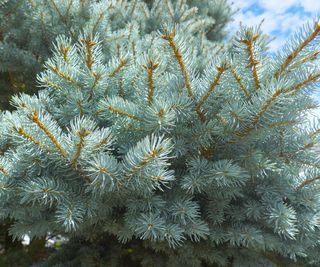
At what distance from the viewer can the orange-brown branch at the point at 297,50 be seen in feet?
2.72

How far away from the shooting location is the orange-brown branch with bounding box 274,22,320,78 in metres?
0.83

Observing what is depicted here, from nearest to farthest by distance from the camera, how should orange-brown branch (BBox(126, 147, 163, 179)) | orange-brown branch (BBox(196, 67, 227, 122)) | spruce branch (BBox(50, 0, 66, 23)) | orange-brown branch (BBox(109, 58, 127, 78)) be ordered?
orange-brown branch (BBox(126, 147, 163, 179)) < orange-brown branch (BBox(196, 67, 227, 122)) < orange-brown branch (BBox(109, 58, 127, 78)) < spruce branch (BBox(50, 0, 66, 23))

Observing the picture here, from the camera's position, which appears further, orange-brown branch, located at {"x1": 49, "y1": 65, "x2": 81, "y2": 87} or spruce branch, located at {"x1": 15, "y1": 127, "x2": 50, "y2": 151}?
orange-brown branch, located at {"x1": 49, "y1": 65, "x2": 81, "y2": 87}

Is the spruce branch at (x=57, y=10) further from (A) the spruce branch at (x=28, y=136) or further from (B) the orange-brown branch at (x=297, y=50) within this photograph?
(B) the orange-brown branch at (x=297, y=50)

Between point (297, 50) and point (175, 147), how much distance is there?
1.37 feet

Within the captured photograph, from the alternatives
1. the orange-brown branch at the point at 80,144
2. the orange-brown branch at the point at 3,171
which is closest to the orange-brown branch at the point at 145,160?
the orange-brown branch at the point at 80,144

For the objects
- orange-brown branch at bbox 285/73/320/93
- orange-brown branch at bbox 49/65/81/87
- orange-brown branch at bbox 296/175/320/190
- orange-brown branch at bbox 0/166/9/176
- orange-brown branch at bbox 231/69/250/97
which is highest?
orange-brown branch at bbox 285/73/320/93

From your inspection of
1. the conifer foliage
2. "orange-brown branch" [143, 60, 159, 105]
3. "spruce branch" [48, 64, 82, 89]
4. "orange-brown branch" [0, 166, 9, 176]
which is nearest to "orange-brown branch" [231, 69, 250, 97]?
the conifer foliage

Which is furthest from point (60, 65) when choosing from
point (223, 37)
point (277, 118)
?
point (223, 37)

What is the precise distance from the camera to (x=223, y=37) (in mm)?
3307

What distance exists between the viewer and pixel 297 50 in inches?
34.4

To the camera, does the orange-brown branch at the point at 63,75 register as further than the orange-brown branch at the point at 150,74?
Yes

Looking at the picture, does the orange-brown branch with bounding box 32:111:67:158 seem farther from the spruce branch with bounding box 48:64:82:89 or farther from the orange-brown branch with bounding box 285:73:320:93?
the orange-brown branch with bounding box 285:73:320:93

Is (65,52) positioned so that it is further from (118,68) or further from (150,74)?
(150,74)
